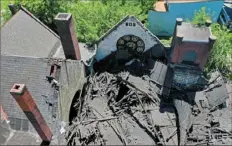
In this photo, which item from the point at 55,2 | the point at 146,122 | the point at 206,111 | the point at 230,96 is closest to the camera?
the point at 146,122

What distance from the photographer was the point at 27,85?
16.8 m

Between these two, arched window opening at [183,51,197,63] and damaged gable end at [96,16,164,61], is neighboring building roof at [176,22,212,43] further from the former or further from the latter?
damaged gable end at [96,16,164,61]

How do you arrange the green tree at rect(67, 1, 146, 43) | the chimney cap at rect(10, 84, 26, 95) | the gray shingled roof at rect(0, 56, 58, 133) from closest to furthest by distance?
the chimney cap at rect(10, 84, 26, 95)
the gray shingled roof at rect(0, 56, 58, 133)
the green tree at rect(67, 1, 146, 43)

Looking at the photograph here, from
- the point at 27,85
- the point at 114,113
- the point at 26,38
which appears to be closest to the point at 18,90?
the point at 27,85

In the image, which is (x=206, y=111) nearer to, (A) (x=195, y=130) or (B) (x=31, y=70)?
(A) (x=195, y=130)

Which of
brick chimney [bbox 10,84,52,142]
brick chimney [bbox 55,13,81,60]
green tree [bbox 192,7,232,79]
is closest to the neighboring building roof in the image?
green tree [bbox 192,7,232,79]

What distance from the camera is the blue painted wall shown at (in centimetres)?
2822

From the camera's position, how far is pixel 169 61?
66.5 ft

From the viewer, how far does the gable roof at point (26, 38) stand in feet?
65.5

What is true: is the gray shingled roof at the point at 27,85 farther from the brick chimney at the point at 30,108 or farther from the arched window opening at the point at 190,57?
the arched window opening at the point at 190,57

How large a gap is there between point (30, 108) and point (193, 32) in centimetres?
1235

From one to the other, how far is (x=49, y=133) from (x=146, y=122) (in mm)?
6816

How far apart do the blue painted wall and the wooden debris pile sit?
11923 mm

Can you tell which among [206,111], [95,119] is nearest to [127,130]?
[95,119]
